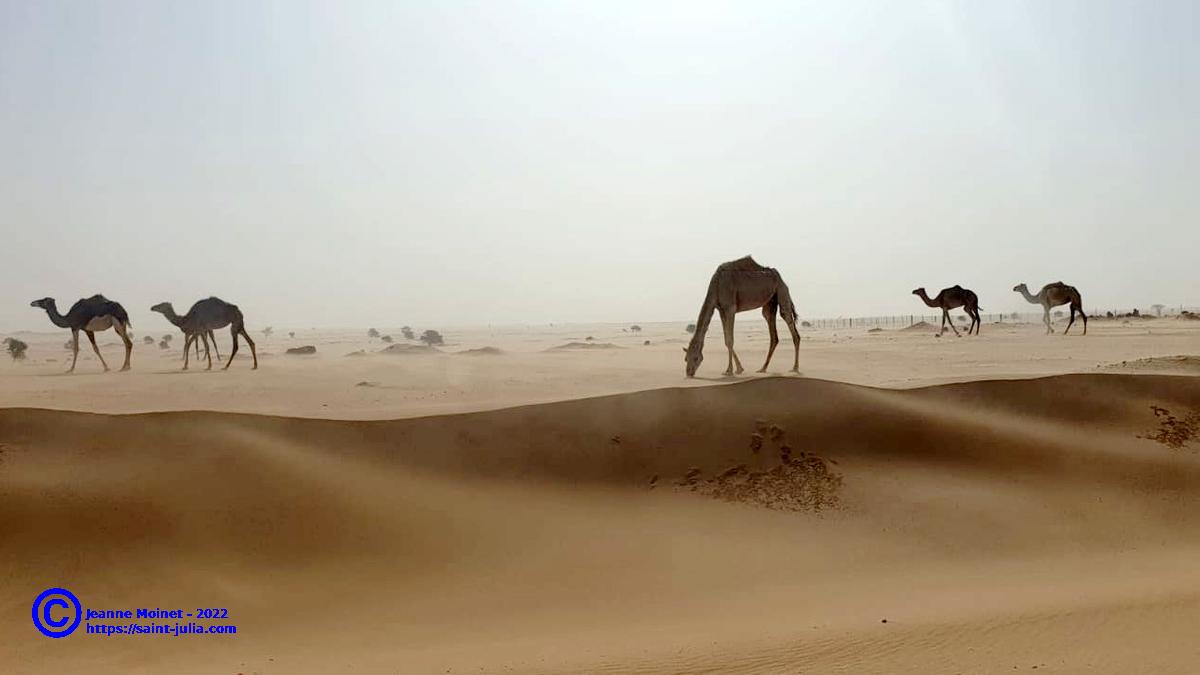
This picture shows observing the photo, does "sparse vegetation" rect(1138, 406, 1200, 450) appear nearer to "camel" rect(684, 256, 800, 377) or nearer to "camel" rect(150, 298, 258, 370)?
"camel" rect(684, 256, 800, 377)

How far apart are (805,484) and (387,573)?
533 centimetres

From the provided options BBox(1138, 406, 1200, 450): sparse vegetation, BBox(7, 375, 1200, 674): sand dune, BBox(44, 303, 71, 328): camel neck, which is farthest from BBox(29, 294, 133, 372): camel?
BBox(1138, 406, 1200, 450): sparse vegetation

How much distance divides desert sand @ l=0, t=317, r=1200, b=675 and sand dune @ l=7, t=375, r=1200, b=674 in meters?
0.03

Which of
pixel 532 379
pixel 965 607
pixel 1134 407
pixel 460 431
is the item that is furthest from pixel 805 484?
pixel 532 379

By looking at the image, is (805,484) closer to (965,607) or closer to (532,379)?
(965,607)

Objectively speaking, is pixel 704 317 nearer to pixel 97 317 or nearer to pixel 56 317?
pixel 97 317

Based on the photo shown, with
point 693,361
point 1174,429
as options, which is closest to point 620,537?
point 693,361

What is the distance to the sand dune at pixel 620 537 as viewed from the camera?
18.0 feet

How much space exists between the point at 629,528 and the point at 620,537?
0.27 meters

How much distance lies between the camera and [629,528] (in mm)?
8055

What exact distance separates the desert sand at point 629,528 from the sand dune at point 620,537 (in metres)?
0.03

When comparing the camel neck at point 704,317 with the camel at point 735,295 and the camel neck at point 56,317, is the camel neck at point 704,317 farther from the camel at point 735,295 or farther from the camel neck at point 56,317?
the camel neck at point 56,317

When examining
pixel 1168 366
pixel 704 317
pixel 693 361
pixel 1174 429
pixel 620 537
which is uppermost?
pixel 704 317

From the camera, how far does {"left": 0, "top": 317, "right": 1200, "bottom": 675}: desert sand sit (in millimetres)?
5508
